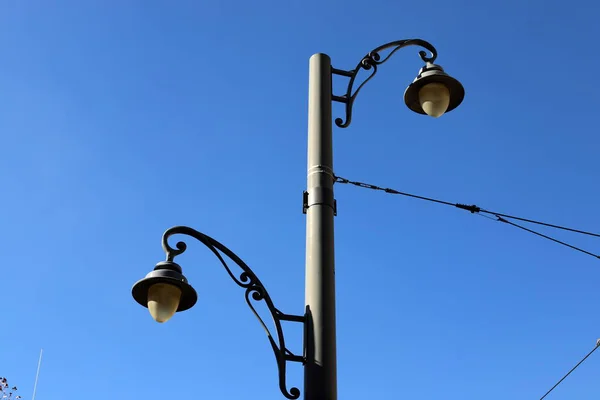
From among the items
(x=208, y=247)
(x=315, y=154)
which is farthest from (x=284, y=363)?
(x=315, y=154)

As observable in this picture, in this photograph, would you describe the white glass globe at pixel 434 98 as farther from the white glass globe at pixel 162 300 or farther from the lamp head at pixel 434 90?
the white glass globe at pixel 162 300

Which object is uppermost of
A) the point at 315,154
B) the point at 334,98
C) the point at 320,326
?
the point at 334,98

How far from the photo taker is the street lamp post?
4543 mm

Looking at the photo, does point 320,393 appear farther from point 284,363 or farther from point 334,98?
point 334,98

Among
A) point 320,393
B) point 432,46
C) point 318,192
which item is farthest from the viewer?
point 432,46

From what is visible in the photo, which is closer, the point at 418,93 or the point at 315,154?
the point at 315,154

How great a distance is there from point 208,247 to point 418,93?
83.5 inches

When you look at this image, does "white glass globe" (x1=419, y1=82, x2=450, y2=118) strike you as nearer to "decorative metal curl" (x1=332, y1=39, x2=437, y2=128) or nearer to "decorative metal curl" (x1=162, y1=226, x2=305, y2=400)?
"decorative metal curl" (x1=332, y1=39, x2=437, y2=128)

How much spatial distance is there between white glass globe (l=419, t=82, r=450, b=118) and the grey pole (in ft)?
2.51

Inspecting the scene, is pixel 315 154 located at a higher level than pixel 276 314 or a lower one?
higher

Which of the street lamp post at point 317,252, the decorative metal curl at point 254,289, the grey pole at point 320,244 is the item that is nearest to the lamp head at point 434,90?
the street lamp post at point 317,252

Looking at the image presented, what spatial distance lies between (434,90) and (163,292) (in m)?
2.57

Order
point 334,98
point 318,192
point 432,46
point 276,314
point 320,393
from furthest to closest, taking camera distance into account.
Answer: point 432,46 < point 334,98 < point 318,192 < point 276,314 < point 320,393

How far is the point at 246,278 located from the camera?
16.3 ft
